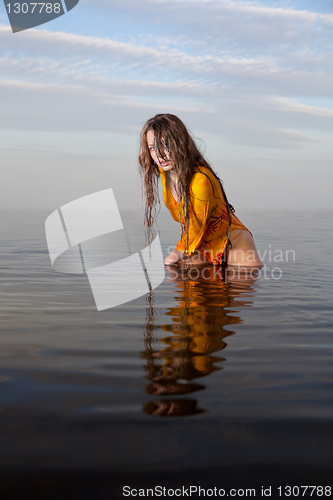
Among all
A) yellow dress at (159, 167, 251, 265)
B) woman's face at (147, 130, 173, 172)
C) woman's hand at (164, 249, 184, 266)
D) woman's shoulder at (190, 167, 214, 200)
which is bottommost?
woman's hand at (164, 249, 184, 266)

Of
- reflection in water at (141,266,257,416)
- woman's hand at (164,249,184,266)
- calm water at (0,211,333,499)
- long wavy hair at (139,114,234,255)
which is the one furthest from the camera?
woman's hand at (164,249,184,266)

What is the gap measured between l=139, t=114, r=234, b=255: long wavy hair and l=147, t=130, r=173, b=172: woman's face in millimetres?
25

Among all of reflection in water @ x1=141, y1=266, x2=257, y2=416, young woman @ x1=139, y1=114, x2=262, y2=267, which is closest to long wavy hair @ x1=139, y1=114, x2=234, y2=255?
young woman @ x1=139, y1=114, x2=262, y2=267

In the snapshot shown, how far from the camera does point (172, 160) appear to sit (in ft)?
16.1

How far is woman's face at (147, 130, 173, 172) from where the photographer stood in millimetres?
4863

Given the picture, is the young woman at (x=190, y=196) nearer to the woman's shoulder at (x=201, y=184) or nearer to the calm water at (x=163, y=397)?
the woman's shoulder at (x=201, y=184)

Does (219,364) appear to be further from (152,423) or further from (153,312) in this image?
(153,312)

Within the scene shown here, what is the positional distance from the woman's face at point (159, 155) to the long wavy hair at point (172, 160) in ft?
0.08

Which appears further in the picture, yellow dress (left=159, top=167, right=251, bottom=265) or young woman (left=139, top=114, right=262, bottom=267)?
yellow dress (left=159, top=167, right=251, bottom=265)

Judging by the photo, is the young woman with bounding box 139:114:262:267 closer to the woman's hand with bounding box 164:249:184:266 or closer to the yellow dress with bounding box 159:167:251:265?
the yellow dress with bounding box 159:167:251:265

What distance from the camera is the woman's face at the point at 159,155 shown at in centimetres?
486

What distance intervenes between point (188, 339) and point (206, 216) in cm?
288

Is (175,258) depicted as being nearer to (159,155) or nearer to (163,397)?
(159,155)

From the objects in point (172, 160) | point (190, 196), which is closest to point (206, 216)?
point (190, 196)
